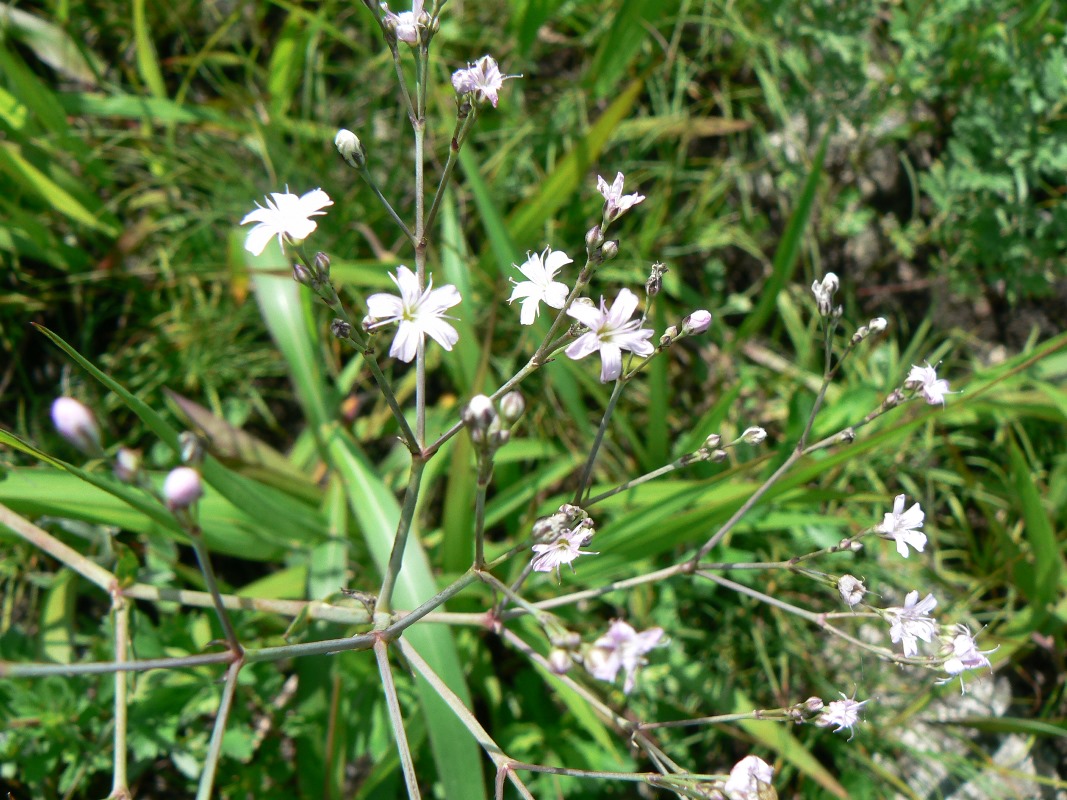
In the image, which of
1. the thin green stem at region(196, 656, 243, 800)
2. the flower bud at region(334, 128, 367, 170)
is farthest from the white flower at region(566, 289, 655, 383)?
the thin green stem at region(196, 656, 243, 800)

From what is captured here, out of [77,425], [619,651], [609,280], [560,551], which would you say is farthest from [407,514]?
[609,280]

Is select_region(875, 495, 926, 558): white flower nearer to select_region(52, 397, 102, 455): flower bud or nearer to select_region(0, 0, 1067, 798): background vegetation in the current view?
select_region(0, 0, 1067, 798): background vegetation

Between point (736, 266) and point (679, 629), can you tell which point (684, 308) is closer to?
point (736, 266)

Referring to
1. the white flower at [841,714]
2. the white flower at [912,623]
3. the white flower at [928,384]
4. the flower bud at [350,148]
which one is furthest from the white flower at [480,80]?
the white flower at [841,714]

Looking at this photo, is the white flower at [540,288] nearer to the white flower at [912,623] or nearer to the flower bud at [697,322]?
the flower bud at [697,322]

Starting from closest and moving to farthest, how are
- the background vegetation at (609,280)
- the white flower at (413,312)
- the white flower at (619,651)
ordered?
the white flower at (619,651) → the white flower at (413,312) → the background vegetation at (609,280)

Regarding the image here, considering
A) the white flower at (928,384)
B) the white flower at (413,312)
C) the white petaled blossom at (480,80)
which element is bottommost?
the white flower at (928,384)
